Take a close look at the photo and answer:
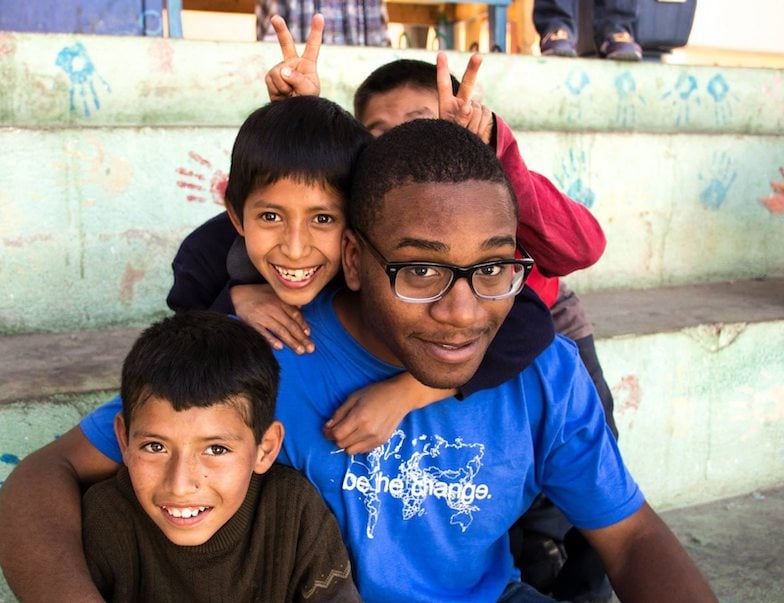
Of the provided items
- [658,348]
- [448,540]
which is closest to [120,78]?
[658,348]

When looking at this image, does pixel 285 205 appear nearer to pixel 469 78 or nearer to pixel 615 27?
pixel 469 78

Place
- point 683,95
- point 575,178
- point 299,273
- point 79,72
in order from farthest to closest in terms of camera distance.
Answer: point 683,95
point 575,178
point 79,72
point 299,273

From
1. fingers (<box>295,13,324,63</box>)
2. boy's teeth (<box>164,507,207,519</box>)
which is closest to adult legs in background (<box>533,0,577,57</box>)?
fingers (<box>295,13,324,63</box>)

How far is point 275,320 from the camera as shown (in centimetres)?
190

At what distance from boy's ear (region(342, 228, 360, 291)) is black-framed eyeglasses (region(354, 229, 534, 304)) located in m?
0.15

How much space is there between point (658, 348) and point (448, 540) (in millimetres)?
1624

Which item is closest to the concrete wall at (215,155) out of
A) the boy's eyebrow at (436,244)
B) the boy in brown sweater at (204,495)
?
the boy in brown sweater at (204,495)

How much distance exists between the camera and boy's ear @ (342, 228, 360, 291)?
1.89 meters

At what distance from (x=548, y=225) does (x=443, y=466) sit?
26.8 inches

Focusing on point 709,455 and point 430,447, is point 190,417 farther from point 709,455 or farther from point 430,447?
point 709,455

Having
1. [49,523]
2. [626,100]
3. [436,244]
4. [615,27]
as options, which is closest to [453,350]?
[436,244]

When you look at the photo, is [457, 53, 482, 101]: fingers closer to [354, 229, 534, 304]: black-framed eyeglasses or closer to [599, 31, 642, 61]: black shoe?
[354, 229, 534, 304]: black-framed eyeglasses

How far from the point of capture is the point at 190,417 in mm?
1625

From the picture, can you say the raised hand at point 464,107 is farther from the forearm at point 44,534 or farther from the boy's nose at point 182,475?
Answer: the forearm at point 44,534
